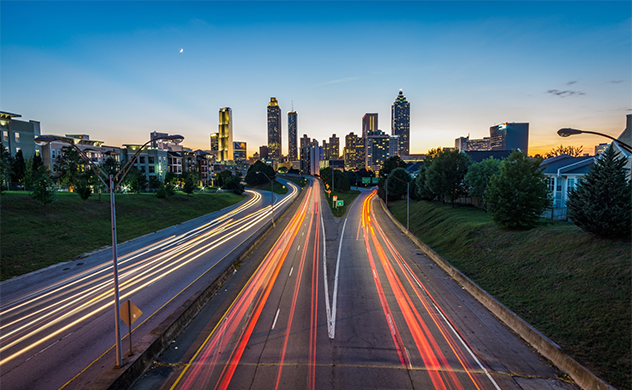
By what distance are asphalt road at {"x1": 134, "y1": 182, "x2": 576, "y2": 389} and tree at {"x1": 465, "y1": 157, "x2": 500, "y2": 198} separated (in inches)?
1011

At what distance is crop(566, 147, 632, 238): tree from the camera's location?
1803 centimetres

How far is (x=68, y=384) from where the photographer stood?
10.9m

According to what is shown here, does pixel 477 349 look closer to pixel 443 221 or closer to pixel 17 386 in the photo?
pixel 17 386

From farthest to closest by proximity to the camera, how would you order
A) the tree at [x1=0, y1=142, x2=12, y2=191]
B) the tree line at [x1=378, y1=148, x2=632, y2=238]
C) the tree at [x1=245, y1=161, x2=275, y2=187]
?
the tree at [x1=245, y1=161, x2=275, y2=187] → the tree at [x1=0, y1=142, x2=12, y2=191] → the tree line at [x1=378, y1=148, x2=632, y2=238]

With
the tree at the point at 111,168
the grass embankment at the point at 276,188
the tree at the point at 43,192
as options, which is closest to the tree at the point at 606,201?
the tree at the point at 43,192

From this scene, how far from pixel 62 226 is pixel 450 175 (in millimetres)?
54891

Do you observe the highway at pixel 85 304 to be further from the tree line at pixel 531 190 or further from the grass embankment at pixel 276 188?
the grass embankment at pixel 276 188

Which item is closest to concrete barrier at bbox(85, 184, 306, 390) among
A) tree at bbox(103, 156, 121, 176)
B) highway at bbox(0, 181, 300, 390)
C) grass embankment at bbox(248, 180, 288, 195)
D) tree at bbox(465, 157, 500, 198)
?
highway at bbox(0, 181, 300, 390)

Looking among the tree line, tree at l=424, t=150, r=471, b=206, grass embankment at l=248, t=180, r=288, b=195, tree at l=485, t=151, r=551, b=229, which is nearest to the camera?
the tree line

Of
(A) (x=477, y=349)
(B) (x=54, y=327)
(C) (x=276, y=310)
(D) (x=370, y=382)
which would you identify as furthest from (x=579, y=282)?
(B) (x=54, y=327)

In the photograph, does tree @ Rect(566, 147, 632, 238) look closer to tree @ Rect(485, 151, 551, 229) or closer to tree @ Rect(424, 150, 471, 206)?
tree @ Rect(485, 151, 551, 229)

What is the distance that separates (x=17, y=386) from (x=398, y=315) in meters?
16.3

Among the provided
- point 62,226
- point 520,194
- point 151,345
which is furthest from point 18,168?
point 520,194

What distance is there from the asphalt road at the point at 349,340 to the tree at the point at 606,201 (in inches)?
356
